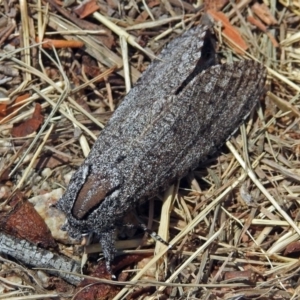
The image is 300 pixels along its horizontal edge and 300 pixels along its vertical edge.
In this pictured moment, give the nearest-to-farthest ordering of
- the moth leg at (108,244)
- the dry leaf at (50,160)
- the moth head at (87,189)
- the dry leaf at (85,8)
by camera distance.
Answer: the moth head at (87,189), the moth leg at (108,244), the dry leaf at (50,160), the dry leaf at (85,8)

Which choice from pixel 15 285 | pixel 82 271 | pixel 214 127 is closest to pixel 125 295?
pixel 82 271

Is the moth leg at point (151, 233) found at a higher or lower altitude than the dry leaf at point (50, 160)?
lower

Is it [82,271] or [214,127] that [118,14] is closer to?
[214,127]

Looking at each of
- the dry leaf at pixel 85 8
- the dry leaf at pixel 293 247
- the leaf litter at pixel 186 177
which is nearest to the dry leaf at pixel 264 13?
the leaf litter at pixel 186 177

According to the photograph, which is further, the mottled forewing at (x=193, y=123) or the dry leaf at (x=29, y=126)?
the dry leaf at (x=29, y=126)

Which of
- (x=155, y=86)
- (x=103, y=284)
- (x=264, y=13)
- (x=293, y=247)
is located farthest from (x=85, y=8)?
(x=293, y=247)

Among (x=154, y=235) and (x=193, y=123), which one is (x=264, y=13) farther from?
(x=154, y=235)

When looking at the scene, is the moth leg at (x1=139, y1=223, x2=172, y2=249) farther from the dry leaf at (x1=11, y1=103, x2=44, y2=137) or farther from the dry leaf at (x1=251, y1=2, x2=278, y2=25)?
the dry leaf at (x1=251, y1=2, x2=278, y2=25)

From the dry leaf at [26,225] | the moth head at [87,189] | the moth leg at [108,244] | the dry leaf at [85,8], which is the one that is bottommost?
the moth leg at [108,244]

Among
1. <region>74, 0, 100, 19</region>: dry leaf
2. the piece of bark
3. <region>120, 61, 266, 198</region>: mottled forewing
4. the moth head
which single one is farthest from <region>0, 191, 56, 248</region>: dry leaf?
<region>74, 0, 100, 19</region>: dry leaf

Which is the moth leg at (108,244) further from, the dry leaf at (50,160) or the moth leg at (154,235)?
the dry leaf at (50,160)
